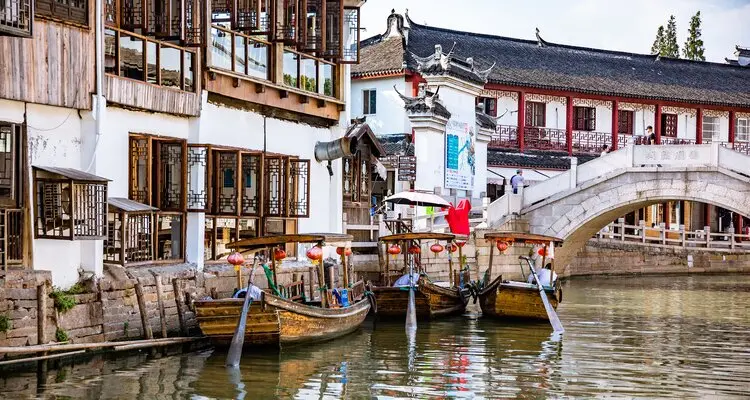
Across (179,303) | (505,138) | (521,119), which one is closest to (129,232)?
(179,303)

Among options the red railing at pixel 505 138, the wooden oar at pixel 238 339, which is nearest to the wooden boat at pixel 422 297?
the wooden oar at pixel 238 339

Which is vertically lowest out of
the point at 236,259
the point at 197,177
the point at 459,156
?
the point at 236,259

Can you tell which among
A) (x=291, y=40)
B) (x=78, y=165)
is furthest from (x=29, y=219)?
(x=291, y=40)

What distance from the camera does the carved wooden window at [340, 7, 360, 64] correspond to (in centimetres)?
2344

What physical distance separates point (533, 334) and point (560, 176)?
1140 centimetres

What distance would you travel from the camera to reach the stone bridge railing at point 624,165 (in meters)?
29.1

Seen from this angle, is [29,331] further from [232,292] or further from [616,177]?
[616,177]

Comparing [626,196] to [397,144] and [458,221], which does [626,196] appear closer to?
[458,221]

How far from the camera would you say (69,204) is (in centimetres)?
1502

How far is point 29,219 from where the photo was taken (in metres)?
14.9

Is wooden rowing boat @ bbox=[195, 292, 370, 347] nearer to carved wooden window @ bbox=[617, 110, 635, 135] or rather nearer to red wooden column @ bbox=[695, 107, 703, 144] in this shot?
carved wooden window @ bbox=[617, 110, 635, 135]

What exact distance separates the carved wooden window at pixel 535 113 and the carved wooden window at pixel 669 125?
5.50m

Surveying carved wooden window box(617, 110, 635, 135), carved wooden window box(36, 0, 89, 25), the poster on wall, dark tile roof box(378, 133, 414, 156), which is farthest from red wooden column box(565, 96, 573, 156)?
carved wooden window box(36, 0, 89, 25)

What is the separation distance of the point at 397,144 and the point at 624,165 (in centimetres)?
638
